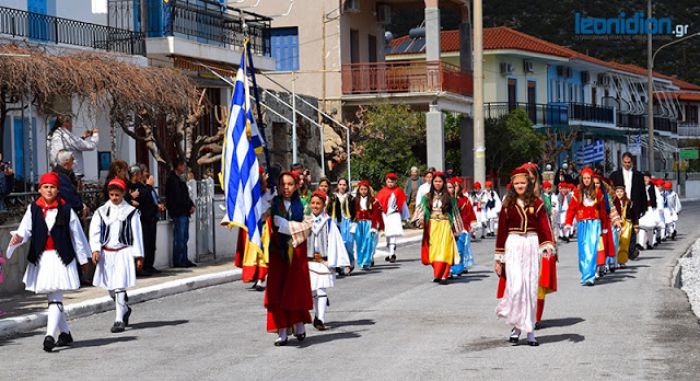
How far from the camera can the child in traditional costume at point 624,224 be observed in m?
21.6

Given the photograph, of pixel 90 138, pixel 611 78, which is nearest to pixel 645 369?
pixel 90 138

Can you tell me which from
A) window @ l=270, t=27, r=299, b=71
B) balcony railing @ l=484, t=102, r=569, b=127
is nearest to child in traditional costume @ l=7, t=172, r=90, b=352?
window @ l=270, t=27, r=299, b=71

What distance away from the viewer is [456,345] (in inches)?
475

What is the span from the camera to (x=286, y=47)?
42.7 meters

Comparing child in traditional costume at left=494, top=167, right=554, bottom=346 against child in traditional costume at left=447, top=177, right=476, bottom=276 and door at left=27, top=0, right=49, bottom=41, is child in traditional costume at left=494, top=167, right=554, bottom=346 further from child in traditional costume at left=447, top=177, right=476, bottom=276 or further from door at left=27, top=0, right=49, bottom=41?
door at left=27, top=0, right=49, bottom=41

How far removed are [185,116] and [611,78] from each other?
5551cm

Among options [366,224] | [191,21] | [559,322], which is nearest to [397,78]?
[191,21]

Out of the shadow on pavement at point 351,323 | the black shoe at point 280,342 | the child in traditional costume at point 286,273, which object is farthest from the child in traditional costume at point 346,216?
the black shoe at point 280,342

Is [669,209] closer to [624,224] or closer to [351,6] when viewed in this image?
[624,224]

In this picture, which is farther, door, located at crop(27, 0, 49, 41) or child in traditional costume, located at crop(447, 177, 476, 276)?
door, located at crop(27, 0, 49, 41)

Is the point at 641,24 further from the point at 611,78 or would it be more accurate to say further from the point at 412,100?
the point at 412,100

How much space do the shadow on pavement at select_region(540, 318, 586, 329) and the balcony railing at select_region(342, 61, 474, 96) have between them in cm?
2648

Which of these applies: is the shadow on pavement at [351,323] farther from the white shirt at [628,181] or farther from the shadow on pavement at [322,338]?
the white shirt at [628,181]

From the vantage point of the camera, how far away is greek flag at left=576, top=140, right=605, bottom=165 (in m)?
66.7
